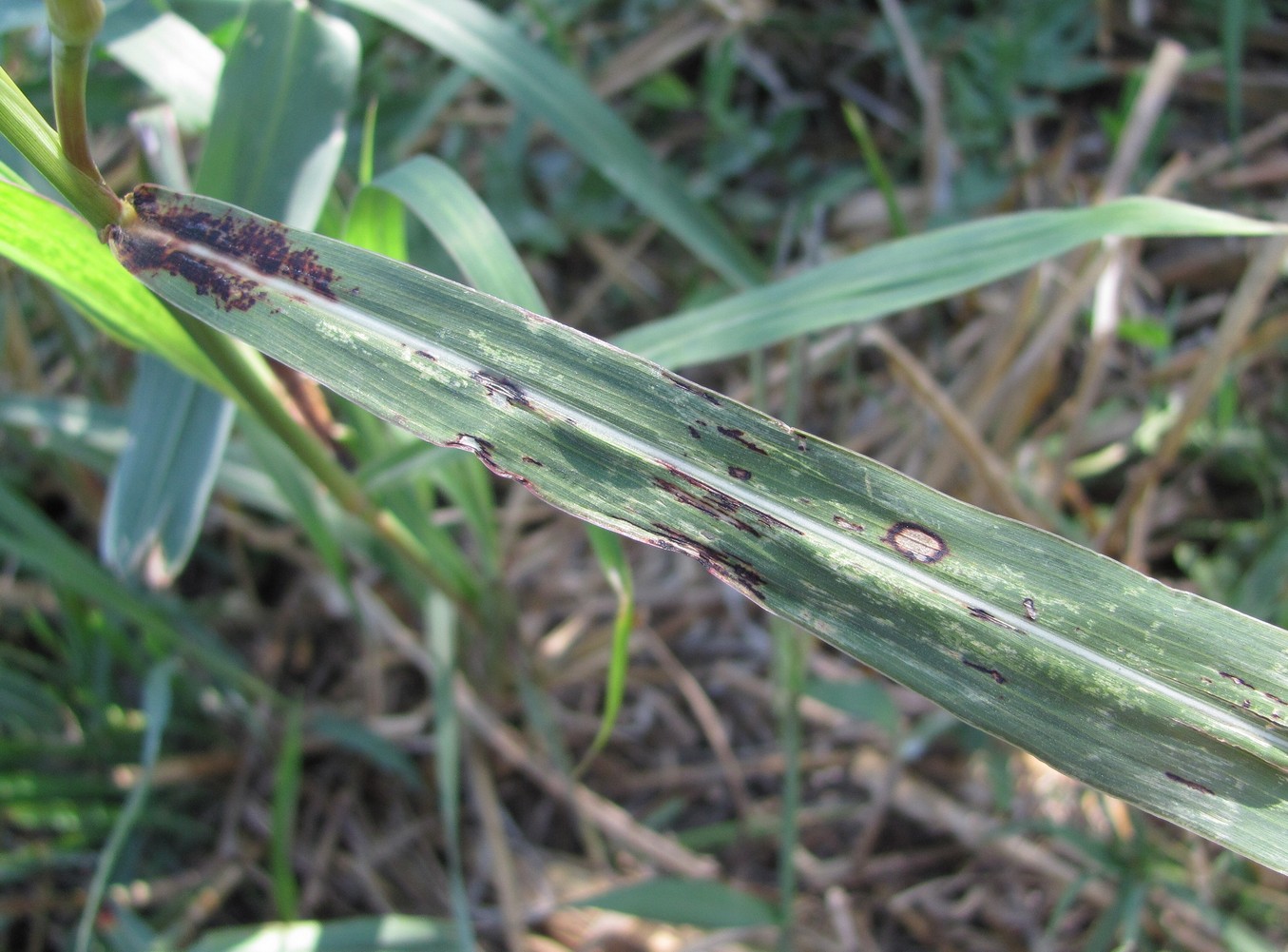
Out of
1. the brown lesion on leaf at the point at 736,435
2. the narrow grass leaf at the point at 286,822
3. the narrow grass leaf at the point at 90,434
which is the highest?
the narrow grass leaf at the point at 90,434

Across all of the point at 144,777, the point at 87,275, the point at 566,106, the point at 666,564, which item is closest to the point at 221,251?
the point at 87,275

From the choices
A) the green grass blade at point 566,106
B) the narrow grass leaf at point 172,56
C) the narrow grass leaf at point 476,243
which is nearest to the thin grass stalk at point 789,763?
the narrow grass leaf at point 476,243

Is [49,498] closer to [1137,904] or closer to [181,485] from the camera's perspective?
[181,485]

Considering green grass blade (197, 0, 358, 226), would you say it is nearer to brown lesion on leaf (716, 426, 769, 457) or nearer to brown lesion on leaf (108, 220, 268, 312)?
brown lesion on leaf (108, 220, 268, 312)

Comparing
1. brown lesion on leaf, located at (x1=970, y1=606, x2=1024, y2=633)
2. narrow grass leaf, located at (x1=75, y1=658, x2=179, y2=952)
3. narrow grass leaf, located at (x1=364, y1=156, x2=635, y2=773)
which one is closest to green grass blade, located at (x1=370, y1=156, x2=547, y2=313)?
narrow grass leaf, located at (x1=364, y1=156, x2=635, y2=773)

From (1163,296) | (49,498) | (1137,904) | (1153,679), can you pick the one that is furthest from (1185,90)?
(49,498)

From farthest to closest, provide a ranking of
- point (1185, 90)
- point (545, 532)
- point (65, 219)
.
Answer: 1. point (1185, 90)
2. point (545, 532)
3. point (65, 219)

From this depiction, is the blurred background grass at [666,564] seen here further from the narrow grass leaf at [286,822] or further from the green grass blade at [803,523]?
the green grass blade at [803,523]
